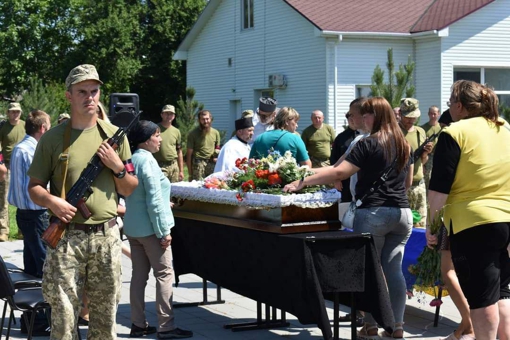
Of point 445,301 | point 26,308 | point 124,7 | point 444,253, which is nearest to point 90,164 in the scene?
point 26,308

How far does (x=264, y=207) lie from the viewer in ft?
21.9

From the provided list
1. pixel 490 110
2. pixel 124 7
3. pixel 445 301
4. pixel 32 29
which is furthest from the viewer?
pixel 32 29

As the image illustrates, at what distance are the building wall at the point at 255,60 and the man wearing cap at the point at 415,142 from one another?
1327 centimetres

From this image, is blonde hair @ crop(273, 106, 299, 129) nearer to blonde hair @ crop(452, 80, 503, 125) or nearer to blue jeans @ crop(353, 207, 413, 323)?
blue jeans @ crop(353, 207, 413, 323)

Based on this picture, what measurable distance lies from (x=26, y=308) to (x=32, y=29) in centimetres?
4465

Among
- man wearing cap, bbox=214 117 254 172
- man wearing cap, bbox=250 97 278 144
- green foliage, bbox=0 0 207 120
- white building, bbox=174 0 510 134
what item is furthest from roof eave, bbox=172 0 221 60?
man wearing cap, bbox=214 117 254 172

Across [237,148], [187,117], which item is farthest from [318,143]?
[187,117]

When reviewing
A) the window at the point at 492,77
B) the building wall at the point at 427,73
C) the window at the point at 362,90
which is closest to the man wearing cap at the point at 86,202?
the building wall at the point at 427,73

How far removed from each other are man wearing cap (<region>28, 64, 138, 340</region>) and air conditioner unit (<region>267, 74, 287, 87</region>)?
2102 cm

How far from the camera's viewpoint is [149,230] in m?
7.14

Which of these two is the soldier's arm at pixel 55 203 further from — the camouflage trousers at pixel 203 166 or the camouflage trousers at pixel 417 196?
the camouflage trousers at pixel 203 166

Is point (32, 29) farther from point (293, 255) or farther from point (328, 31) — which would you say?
point (293, 255)

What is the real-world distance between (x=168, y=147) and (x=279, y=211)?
858 centimetres

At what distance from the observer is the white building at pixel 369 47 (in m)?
23.8
